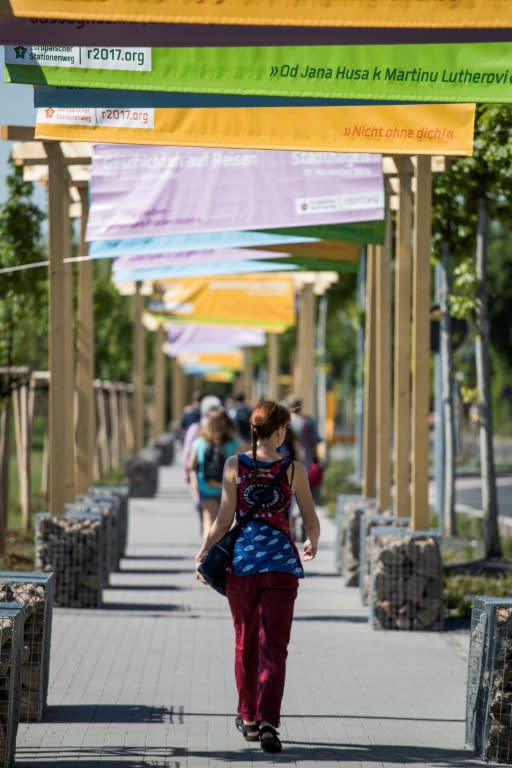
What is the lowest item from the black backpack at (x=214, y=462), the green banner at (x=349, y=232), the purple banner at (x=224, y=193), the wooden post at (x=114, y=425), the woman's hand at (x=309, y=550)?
the wooden post at (x=114, y=425)

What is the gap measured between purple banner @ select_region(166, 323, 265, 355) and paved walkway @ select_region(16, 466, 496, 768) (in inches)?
815

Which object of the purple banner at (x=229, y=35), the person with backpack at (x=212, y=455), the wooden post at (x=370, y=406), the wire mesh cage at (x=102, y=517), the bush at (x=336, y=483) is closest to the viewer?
the purple banner at (x=229, y=35)

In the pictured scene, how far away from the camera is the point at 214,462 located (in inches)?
583

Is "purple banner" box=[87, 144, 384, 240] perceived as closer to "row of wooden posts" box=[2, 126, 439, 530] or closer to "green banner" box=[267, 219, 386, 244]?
"row of wooden posts" box=[2, 126, 439, 530]

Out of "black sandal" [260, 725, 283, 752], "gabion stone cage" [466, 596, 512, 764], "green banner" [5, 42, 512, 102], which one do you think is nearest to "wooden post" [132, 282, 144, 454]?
"green banner" [5, 42, 512, 102]

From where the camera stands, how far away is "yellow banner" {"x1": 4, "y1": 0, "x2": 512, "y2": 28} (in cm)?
755

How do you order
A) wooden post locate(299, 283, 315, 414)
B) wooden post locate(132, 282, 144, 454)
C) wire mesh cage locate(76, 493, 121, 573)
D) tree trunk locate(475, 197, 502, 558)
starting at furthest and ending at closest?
wooden post locate(132, 282, 144, 454) < wooden post locate(299, 283, 315, 414) < tree trunk locate(475, 197, 502, 558) < wire mesh cage locate(76, 493, 121, 573)

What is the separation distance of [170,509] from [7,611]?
17.9 meters

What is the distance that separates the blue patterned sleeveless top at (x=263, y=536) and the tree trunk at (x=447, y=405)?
11.0 meters

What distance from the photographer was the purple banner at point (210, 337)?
114 feet

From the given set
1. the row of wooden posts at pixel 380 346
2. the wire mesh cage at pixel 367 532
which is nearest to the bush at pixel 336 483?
the row of wooden posts at pixel 380 346

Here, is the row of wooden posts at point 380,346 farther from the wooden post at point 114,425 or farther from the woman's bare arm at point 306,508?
the wooden post at point 114,425

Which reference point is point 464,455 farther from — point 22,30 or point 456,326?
point 22,30

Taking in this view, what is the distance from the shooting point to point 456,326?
1873 cm
